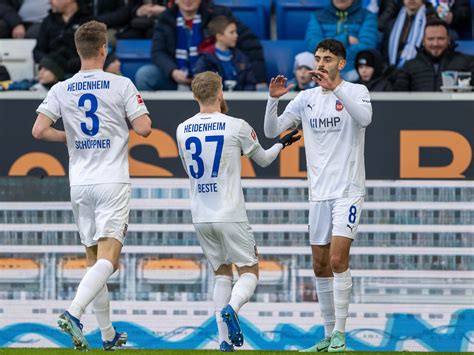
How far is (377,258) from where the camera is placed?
1186 cm

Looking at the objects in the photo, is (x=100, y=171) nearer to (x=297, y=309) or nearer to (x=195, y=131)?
(x=195, y=131)

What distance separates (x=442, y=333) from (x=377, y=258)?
91 centimetres

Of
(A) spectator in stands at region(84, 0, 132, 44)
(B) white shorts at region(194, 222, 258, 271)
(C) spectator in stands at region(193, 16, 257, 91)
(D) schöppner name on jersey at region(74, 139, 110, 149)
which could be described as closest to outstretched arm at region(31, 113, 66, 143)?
(D) schöppner name on jersey at region(74, 139, 110, 149)

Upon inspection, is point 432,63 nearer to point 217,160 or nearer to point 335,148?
point 335,148

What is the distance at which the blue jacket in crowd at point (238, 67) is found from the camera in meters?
13.0

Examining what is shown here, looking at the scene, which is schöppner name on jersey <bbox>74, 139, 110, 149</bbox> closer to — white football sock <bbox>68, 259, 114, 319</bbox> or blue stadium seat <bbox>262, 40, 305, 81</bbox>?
white football sock <bbox>68, 259, 114, 319</bbox>

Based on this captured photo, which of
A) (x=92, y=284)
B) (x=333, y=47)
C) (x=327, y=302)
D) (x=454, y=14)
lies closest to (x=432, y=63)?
(x=454, y=14)

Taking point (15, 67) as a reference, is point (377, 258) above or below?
below

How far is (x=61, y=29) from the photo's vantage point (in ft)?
46.2

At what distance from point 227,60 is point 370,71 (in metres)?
1.50

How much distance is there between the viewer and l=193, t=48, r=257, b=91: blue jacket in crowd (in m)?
13.0

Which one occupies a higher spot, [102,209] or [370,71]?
[370,71]

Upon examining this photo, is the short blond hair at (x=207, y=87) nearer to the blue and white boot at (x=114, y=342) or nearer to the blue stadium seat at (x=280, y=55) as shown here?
the blue and white boot at (x=114, y=342)

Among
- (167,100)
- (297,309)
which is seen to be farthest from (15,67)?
(297,309)
